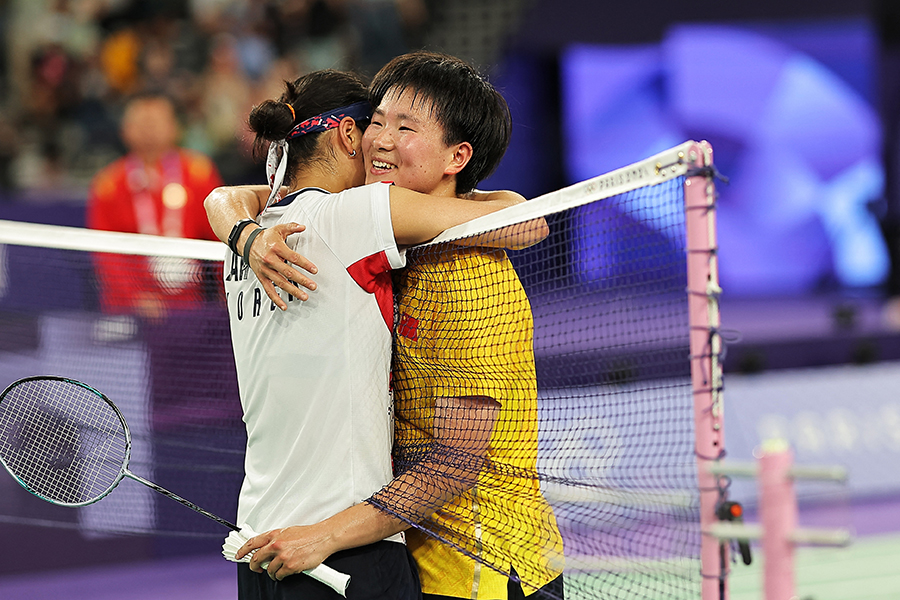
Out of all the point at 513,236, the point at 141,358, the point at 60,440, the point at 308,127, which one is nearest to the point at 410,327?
the point at 513,236

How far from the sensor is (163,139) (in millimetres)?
6660

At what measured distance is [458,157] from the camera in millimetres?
2500

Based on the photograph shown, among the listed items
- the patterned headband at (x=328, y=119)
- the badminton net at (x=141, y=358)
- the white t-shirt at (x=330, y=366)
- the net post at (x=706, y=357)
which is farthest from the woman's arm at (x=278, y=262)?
the badminton net at (x=141, y=358)

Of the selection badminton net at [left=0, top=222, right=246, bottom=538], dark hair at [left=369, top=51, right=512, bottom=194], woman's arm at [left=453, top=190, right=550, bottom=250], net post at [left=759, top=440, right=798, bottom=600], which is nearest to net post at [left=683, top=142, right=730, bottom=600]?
net post at [left=759, top=440, right=798, bottom=600]

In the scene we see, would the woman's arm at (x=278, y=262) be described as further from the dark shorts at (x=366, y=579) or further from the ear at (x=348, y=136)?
the dark shorts at (x=366, y=579)

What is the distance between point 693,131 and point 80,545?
8.58 metres

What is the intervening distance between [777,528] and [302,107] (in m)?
1.52

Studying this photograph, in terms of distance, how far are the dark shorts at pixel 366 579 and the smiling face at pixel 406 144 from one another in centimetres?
91

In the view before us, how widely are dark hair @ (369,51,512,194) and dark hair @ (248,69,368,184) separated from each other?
0.24ft

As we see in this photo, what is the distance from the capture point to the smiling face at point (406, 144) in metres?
2.43

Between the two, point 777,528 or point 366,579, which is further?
point 366,579

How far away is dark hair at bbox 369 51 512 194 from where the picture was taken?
2.45 m

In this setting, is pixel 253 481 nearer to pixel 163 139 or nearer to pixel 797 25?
pixel 163 139

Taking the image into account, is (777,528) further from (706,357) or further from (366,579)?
(366,579)
